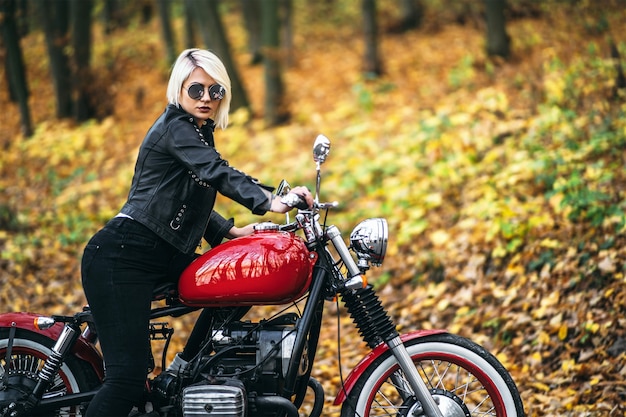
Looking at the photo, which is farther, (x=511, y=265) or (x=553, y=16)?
(x=553, y=16)

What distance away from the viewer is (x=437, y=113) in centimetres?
1060

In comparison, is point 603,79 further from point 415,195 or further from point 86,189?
point 86,189

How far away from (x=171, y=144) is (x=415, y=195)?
5146mm

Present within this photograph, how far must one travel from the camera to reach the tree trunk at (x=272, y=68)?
533 inches

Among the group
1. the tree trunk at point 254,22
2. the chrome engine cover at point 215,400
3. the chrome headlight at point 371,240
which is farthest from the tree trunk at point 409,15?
the chrome engine cover at point 215,400

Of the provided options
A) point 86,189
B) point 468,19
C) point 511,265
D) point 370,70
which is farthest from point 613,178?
point 468,19

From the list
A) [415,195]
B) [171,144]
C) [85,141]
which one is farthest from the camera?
[85,141]

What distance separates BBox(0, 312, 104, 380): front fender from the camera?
406 cm

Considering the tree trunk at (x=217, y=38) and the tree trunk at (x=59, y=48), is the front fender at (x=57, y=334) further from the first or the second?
the tree trunk at (x=59, y=48)

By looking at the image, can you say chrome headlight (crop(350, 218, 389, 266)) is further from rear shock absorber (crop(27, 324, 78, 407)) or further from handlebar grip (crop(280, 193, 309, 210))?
rear shock absorber (crop(27, 324, 78, 407))

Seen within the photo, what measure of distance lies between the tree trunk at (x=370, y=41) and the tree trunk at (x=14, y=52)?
6.98m

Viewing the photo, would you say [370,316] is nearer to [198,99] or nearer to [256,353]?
[256,353]

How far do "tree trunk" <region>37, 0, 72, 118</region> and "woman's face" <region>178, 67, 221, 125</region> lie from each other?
1324 cm

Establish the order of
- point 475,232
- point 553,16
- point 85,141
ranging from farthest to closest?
point 85,141, point 553,16, point 475,232
